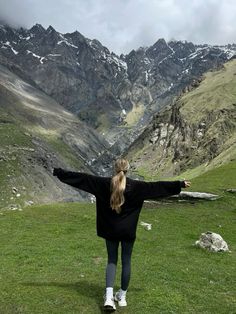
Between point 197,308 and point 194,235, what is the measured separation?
50.1 ft

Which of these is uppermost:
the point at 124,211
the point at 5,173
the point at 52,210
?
the point at 124,211

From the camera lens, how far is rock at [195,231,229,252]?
27992mm

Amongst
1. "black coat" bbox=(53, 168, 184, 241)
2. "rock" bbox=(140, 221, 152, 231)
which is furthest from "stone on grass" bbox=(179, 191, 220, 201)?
"black coat" bbox=(53, 168, 184, 241)

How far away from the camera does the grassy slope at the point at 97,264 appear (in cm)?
1805

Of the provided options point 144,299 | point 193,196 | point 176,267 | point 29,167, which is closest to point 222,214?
point 193,196

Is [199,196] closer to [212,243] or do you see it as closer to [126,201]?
[212,243]

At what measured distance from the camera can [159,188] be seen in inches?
675

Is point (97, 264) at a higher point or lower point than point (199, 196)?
lower

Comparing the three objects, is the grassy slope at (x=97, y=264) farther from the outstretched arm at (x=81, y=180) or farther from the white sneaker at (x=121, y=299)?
the outstretched arm at (x=81, y=180)

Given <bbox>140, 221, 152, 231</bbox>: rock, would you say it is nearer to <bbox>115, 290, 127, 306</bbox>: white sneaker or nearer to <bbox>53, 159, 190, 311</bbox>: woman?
<bbox>115, 290, 127, 306</bbox>: white sneaker

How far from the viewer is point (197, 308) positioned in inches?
704

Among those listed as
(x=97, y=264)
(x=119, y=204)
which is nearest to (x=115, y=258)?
(x=119, y=204)

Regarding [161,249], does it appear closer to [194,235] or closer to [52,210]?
[194,235]

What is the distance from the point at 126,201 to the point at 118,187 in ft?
2.08
